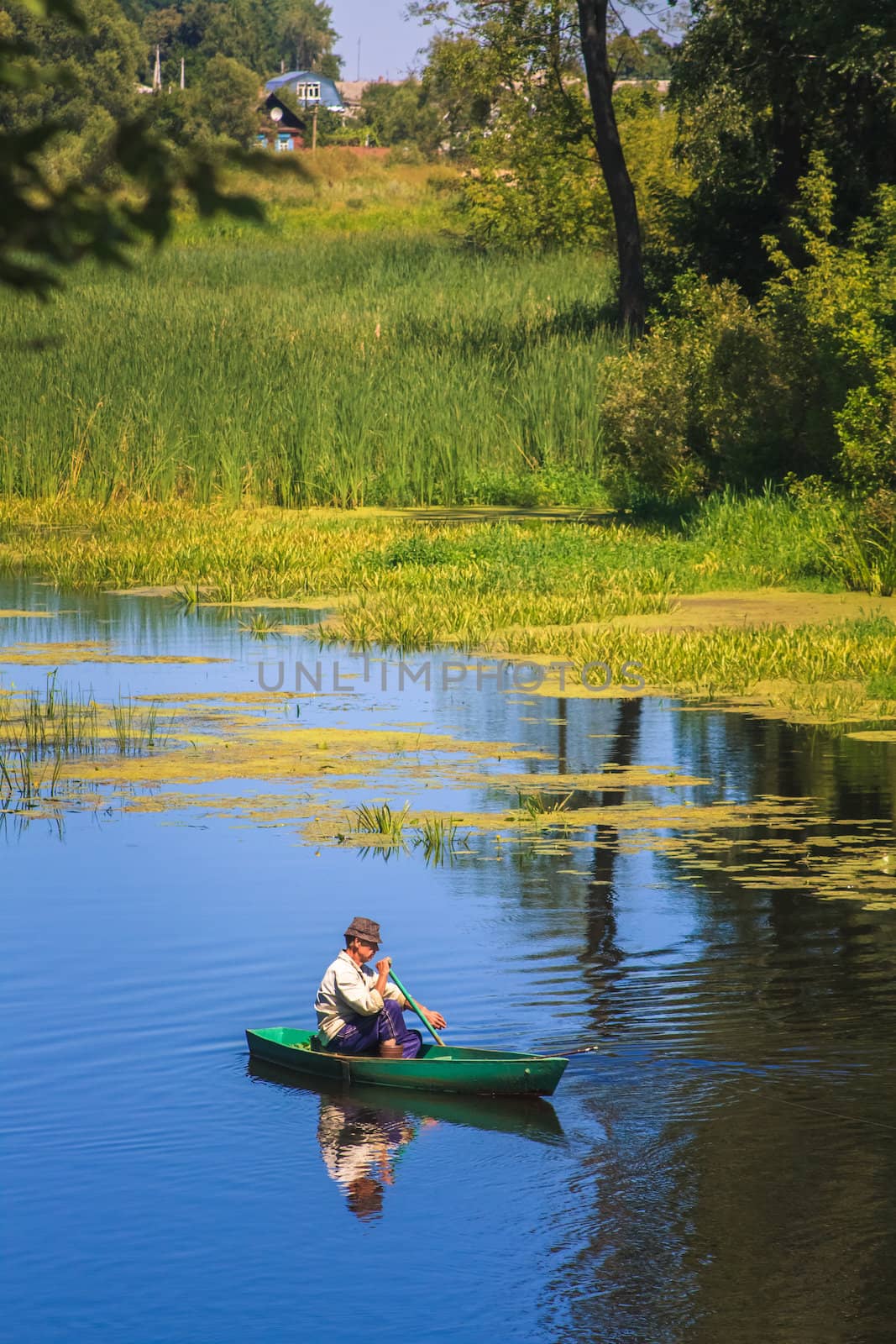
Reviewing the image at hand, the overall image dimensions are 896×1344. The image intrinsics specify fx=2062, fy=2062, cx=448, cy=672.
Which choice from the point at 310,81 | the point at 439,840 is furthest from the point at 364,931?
the point at 310,81

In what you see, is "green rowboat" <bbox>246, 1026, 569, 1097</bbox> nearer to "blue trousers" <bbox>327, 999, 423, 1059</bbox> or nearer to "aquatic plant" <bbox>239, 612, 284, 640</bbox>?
"blue trousers" <bbox>327, 999, 423, 1059</bbox>

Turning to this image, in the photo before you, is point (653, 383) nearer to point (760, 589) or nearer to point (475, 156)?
point (760, 589)

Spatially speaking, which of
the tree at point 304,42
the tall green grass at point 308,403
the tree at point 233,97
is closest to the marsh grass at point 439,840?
the tall green grass at point 308,403

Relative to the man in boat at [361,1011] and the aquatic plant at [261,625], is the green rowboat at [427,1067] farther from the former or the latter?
the aquatic plant at [261,625]

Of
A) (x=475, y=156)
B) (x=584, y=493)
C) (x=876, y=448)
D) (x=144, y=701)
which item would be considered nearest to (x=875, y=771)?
(x=144, y=701)

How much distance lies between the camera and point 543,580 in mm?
20828

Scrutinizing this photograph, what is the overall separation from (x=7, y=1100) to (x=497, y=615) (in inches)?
464

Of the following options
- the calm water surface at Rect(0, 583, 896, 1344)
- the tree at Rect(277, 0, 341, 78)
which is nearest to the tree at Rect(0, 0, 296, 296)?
the calm water surface at Rect(0, 583, 896, 1344)

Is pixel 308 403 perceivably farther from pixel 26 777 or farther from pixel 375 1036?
pixel 375 1036

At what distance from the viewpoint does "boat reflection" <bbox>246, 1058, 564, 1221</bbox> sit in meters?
7.33

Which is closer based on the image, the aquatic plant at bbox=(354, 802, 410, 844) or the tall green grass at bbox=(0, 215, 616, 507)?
the aquatic plant at bbox=(354, 802, 410, 844)

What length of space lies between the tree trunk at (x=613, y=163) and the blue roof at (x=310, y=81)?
3830 inches

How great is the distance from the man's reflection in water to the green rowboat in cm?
14

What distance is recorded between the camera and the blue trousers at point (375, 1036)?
8266mm
